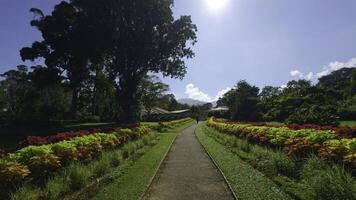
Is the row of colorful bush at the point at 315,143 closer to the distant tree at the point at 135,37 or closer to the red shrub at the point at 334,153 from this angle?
the red shrub at the point at 334,153

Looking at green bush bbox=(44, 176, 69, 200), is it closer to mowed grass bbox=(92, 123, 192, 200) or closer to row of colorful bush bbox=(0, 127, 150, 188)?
row of colorful bush bbox=(0, 127, 150, 188)

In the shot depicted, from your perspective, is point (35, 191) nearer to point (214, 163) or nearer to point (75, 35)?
point (214, 163)

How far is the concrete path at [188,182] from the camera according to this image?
28.2ft

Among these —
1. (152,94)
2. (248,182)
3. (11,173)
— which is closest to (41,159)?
(11,173)

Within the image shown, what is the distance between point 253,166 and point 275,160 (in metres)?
1.24

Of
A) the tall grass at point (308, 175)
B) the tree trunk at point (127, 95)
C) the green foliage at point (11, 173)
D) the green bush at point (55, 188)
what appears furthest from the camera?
the tree trunk at point (127, 95)

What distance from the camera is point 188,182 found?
10156 mm

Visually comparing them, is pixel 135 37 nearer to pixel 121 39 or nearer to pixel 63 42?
pixel 121 39

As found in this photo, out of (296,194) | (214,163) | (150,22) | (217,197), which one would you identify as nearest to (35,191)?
(217,197)

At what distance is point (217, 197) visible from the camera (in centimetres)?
839

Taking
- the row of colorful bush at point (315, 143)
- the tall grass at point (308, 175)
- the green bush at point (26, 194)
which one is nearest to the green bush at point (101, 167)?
the green bush at point (26, 194)

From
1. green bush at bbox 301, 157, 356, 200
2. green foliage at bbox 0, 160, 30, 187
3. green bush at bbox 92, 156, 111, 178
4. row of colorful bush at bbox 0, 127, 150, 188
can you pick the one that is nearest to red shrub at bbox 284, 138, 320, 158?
green bush at bbox 301, 157, 356, 200

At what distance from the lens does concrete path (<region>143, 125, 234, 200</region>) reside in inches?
338

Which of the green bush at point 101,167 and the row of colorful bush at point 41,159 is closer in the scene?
the row of colorful bush at point 41,159
